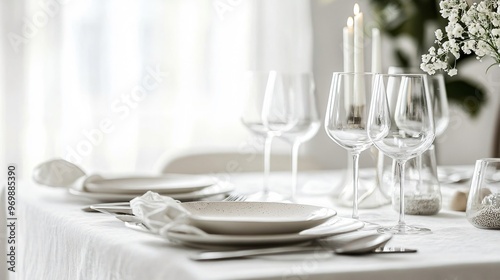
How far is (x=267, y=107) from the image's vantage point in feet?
4.79

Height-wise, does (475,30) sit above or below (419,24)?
below

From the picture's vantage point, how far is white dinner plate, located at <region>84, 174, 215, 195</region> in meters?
1.42

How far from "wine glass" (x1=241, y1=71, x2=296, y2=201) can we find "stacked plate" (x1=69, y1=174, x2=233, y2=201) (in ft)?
0.28

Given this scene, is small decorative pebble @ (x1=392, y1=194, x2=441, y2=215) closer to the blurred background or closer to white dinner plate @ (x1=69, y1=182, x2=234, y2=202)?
white dinner plate @ (x1=69, y1=182, x2=234, y2=202)

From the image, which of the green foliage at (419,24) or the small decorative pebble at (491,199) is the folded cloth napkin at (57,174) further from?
the green foliage at (419,24)

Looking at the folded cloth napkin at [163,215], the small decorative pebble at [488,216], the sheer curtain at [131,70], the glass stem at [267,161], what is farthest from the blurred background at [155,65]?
the folded cloth napkin at [163,215]

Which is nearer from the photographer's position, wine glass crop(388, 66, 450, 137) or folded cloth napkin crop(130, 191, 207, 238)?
folded cloth napkin crop(130, 191, 207, 238)

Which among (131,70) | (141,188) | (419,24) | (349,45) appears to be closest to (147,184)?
(141,188)

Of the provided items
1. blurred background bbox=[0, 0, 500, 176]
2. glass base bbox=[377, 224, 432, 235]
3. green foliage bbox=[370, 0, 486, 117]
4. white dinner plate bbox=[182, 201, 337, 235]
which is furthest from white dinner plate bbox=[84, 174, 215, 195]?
green foliage bbox=[370, 0, 486, 117]

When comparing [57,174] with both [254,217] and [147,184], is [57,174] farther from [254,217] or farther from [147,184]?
[254,217]

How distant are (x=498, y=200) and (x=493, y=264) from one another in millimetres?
292

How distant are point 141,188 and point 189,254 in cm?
54

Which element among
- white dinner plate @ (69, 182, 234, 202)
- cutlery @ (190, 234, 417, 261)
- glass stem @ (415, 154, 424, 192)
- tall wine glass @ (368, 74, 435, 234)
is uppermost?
tall wine glass @ (368, 74, 435, 234)

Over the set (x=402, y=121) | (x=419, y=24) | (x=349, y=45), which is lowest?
(x=402, y=121)
